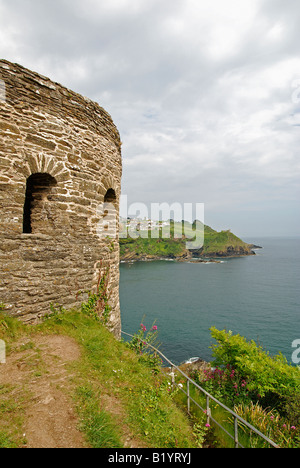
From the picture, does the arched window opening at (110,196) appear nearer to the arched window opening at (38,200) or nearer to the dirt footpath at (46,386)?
the arched window opening at (38,200)

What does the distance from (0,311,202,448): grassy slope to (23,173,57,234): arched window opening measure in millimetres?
2121

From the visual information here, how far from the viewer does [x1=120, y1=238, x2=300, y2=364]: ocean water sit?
2498cm

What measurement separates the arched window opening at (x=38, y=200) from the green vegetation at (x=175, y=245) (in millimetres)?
92263

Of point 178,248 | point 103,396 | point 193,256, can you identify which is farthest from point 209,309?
point 193,256

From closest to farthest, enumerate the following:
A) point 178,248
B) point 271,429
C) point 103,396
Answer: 1. point 103,396
2. point 271,429
3. point 178,248

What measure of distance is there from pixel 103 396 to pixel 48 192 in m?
4.39

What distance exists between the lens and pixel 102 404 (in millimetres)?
3672

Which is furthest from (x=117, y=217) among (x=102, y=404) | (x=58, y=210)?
(x=102, y=404)

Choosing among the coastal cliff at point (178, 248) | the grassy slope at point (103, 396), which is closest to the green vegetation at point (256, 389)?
the grassy slope at point (103, 396)

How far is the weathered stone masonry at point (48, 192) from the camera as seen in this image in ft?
16.6

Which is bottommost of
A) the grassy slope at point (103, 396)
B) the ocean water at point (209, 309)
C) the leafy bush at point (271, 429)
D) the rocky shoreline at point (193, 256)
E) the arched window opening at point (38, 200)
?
the ocean water at point (209, 309)

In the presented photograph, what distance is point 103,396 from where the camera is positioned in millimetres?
3869

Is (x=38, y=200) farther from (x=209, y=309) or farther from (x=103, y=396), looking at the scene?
(x=209, y=309)

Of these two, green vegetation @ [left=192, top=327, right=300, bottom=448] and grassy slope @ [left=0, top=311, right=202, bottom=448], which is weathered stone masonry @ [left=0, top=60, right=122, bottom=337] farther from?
green vegetation @ [left=192, top=327, right=300, bottom=448]
